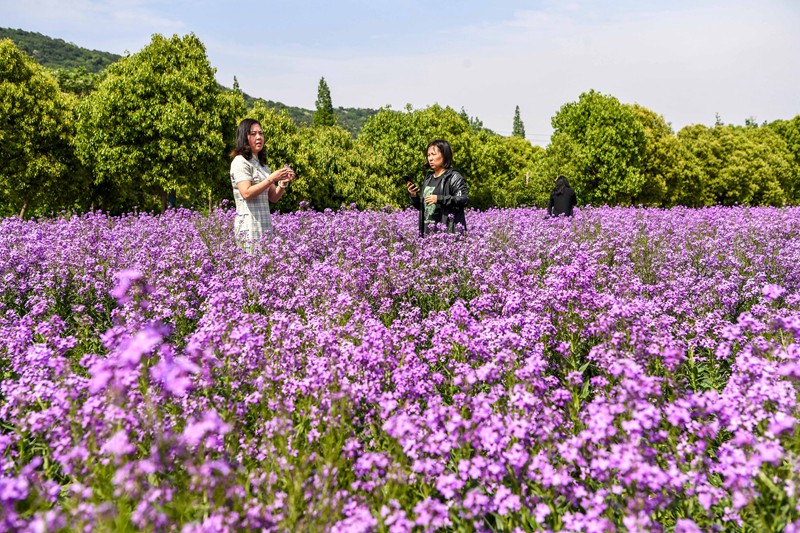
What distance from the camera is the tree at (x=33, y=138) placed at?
63.9 feet

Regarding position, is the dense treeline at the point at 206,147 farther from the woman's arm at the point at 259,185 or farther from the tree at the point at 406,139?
the woman's arm at the point at 259,185

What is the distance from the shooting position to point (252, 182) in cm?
634

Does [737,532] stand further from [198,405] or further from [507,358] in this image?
[198,405]

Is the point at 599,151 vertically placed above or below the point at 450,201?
above

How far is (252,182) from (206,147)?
14365 mm

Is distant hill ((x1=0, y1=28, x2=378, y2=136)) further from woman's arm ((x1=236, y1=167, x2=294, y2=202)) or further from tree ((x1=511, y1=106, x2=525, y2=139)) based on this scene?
woman's arm ((x1=236, y1=167, x2=294, y2=202))

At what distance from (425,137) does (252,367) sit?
2735 centimetres

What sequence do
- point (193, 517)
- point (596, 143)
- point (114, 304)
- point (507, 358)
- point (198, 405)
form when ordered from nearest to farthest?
1. point (193, 517)
2. point (507, 358)
3. point (198, 405)
4. point (114, 304)
5. point (596, 143)

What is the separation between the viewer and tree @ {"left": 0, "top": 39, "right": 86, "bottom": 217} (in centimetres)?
1947

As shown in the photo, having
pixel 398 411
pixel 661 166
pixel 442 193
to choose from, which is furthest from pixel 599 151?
pixel 398 411

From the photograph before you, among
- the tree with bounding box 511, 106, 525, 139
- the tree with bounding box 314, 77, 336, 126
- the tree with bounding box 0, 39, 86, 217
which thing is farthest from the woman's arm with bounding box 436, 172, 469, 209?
the tree with bounding box 511, 106, 525, 139

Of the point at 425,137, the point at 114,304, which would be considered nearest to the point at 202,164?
the point at 425,137

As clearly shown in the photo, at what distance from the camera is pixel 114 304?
570cm

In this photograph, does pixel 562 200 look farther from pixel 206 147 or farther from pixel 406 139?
pixel 406 139
